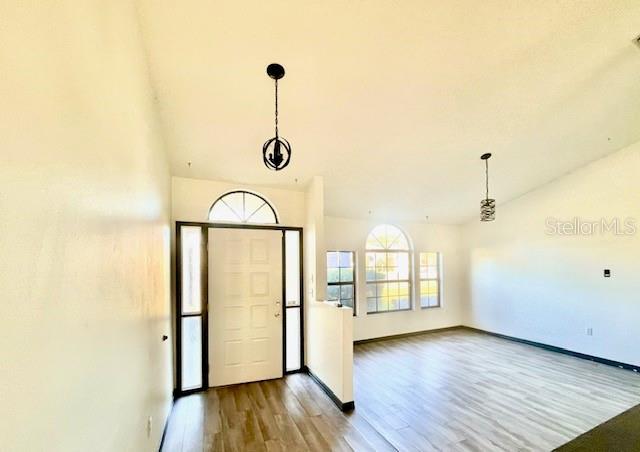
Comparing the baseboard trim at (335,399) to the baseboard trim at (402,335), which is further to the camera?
the baseboard trim at (402,335)

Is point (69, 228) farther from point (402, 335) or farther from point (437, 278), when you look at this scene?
point (437, 278)

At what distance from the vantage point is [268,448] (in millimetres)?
2648

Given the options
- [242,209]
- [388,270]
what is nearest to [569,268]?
[388,270]

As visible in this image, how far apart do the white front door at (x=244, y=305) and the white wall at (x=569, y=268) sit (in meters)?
4.86

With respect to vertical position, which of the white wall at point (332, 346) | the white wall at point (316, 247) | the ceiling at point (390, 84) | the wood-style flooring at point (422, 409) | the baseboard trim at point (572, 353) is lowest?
the baseboard trim at point (572, 353)

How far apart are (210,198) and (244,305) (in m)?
1.56

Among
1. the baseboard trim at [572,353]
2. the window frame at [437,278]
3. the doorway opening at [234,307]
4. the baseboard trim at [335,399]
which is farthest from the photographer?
the window frame at [437,278]

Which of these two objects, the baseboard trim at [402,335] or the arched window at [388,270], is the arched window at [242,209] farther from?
the baseboard trim at [402,335]

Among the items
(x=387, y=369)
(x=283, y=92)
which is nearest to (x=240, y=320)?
(x=387, y=369)

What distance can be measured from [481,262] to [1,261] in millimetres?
7509

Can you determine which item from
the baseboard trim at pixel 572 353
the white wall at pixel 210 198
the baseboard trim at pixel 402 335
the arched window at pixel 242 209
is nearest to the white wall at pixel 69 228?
the white wall at pixel 210 198

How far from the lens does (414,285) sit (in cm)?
653

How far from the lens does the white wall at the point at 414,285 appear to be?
19.1 feet

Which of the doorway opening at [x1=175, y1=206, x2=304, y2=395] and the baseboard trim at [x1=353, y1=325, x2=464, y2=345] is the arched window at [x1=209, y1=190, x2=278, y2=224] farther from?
the baseboard trim at [x1=353, y1=325, x2=464, y2=345]
